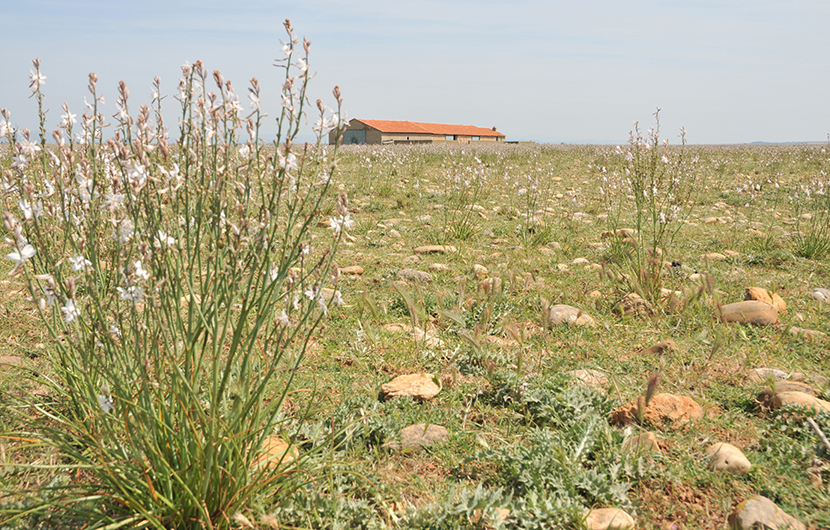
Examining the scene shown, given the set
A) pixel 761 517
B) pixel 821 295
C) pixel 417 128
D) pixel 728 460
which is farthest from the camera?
pixel 417 128

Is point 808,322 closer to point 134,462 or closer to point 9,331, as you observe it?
point 134,462

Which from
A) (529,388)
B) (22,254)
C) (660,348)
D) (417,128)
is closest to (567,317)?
(660,348)

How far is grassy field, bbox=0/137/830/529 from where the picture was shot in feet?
6.54

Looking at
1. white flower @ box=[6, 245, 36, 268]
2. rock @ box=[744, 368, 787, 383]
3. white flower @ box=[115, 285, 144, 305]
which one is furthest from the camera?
rock @ box=[744, 368, 787, 383]

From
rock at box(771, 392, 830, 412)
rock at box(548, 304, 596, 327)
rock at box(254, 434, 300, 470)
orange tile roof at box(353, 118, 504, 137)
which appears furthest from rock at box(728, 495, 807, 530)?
orange tile roof at box(353, 118, 504, 137)

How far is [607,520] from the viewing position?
74.6 inches

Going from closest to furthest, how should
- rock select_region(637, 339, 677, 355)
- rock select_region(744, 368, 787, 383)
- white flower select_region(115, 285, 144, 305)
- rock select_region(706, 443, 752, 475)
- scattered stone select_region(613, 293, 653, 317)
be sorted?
white flower select_region(115, 285, 144, 305) < rock select_region(706, 443, 752, 475) < rock select_region(744, 368, 787, 383) < rock select_region(637, 339, 677, 355) < scattered stone select_region(613, 293, 653, 317)

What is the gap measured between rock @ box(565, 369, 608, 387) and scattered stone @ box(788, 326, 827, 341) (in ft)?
4.80

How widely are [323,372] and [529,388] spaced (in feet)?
3.75

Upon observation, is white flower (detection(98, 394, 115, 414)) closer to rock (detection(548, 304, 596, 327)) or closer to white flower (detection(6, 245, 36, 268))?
white flower (detection(6, 245, 36, 268))

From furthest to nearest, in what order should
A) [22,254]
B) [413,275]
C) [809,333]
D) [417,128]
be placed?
[417,128] < [413,275] < [809,333] < [22,254]

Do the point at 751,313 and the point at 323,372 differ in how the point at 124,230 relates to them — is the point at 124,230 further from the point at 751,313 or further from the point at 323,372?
the point at 751,313

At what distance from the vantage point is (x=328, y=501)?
190 cm

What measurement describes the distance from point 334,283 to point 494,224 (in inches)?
216
